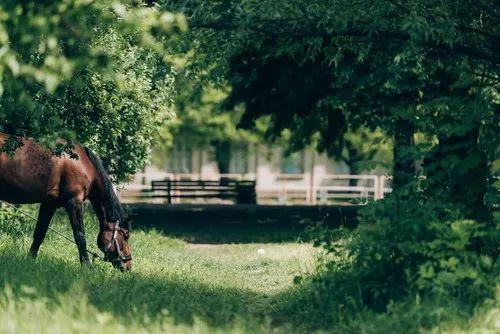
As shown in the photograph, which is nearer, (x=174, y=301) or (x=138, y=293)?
(x=138, y=293)

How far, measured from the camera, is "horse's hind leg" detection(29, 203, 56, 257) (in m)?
13.8

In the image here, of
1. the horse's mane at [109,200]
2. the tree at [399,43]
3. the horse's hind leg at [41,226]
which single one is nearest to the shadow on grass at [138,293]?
the horse's hind leg at [41,226]

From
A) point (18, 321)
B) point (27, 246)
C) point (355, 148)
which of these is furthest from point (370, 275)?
point (355, 148)

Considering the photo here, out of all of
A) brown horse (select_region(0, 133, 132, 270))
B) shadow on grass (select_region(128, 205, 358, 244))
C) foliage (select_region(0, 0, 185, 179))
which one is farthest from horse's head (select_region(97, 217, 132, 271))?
shadow on grass (select_region(128, 205, 358, 244))

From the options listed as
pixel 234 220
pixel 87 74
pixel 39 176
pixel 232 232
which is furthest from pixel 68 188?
pixel 234 220

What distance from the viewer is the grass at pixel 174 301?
8.26m

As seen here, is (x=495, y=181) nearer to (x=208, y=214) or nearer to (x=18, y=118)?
(x=18, y=118)

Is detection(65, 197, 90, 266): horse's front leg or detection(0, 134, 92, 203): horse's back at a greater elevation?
detection(0, 134, 92, 203): horse's back

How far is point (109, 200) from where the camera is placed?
1392 cm

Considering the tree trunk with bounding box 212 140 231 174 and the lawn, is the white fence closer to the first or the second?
the tree trunk with bounding box 212 140 231 174

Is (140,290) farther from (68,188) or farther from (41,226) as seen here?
(41,226)

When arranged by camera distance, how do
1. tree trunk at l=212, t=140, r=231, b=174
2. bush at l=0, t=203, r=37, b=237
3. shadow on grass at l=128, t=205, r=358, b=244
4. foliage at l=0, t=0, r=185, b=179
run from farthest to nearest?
tree trunk at l=212, t=140, r=231, b=174 → shadow on grass at l=128, t=205, r=358, b=244 → bush at l=0, t=203, r=37, b=237 → foliage at l=0, t=0, r=185, b=179

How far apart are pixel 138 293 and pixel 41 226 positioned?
3.98m

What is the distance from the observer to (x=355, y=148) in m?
41.3
